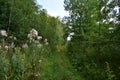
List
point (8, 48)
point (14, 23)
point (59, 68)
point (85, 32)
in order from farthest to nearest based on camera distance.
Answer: point (85, 32) → point (14, 23) → point (59, 68) → point (8, 48)

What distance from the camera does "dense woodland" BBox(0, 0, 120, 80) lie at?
9.70 m

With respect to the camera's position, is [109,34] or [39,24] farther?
[39,24]

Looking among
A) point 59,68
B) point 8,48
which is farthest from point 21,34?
point 8,48

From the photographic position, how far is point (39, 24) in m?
26.5

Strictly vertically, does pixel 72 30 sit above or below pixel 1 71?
above

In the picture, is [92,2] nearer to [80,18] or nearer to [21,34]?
[80,18]

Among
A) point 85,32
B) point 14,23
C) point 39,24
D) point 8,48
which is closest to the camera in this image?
point 8,48

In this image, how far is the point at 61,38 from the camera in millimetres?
42906

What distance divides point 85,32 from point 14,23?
1740 centimetres

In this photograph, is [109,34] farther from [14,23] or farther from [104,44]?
[14,23]

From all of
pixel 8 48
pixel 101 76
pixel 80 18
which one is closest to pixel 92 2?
→ pixel 80 18

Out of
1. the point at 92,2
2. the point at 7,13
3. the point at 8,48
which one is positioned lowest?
the point at 8,48

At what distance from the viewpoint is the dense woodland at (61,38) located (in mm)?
9703

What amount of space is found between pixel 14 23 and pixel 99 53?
6154 mm
